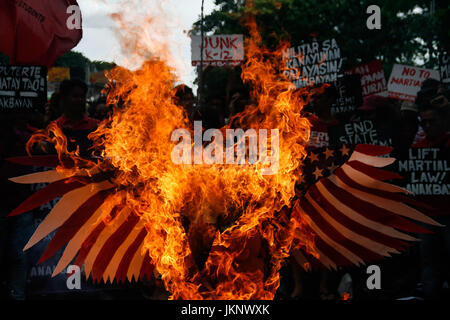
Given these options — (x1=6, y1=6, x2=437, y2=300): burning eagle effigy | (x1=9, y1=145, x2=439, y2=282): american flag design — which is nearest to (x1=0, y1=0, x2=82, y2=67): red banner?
(x1=6, y1=6, x2=437, y2=300): burning eagle effigy

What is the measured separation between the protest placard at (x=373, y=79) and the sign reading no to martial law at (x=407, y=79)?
1.89m

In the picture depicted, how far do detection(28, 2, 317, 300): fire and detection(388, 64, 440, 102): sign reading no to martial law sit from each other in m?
6.56

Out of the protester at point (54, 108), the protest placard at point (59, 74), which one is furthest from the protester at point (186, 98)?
the protest placard at point (59, 74)

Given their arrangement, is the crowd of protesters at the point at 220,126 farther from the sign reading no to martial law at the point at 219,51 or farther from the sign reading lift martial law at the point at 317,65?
the sign reading no to martial law at the point at 219,51

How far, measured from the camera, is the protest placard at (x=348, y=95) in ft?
22.3

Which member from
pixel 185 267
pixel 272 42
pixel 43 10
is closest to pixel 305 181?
pixel 185 267

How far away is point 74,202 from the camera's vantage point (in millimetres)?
3580

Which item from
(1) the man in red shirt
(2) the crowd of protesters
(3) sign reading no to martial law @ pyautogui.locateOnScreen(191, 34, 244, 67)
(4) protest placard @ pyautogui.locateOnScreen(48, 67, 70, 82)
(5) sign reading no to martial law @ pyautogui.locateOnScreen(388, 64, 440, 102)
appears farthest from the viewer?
(4) protest placard @ pyautogui.locateOnScreen(48, 67, 70, 82)

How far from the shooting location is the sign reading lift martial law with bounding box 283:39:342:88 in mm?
7001

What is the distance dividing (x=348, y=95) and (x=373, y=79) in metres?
1.23

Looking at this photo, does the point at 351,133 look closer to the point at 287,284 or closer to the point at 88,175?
the point at 287,284

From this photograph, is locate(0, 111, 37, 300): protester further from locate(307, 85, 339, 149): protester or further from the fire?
locate(307, 85, 339, 149): protester

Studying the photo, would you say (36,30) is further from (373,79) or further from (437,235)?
(437,235)

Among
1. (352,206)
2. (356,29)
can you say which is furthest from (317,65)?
(356,29)
